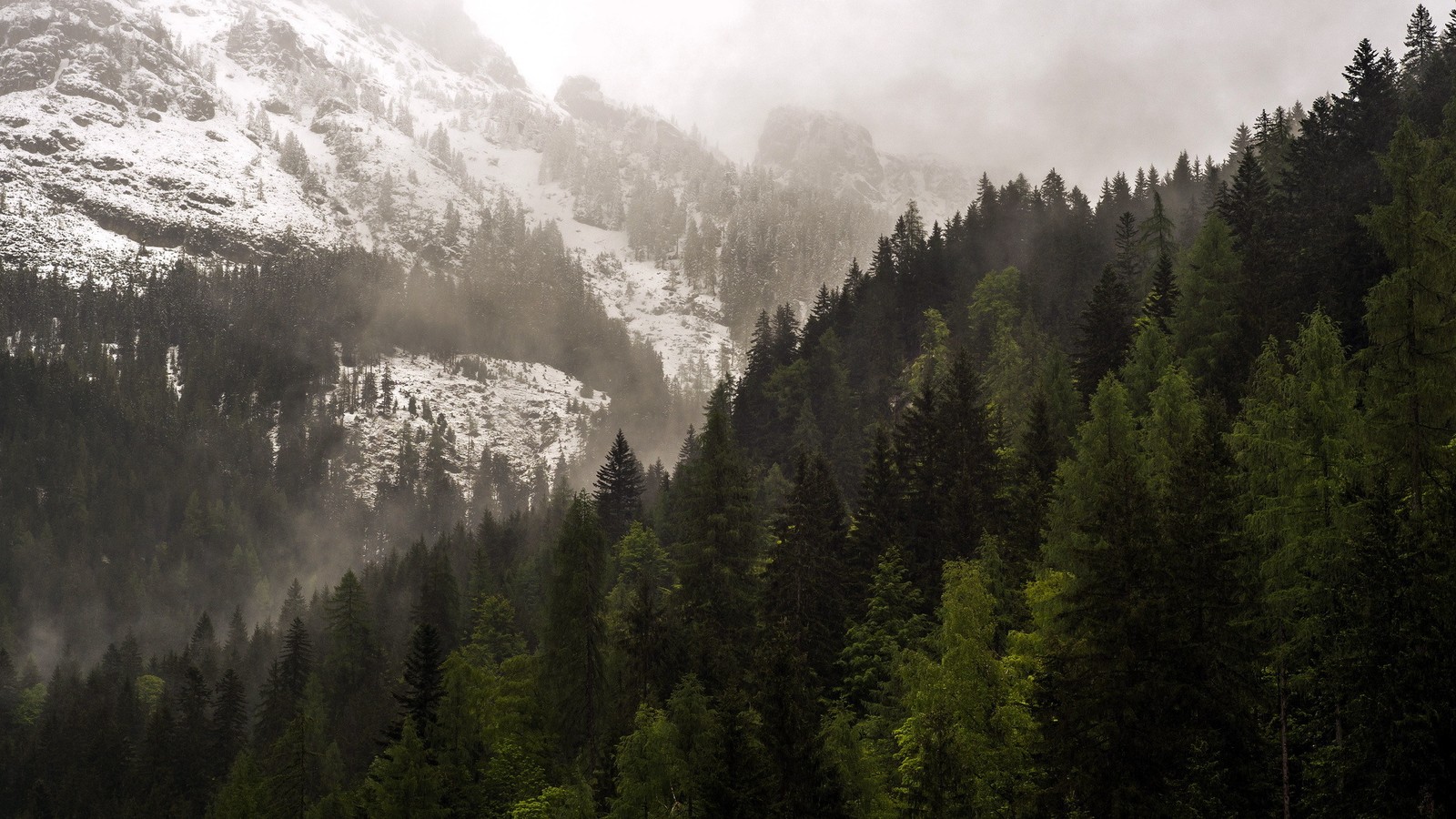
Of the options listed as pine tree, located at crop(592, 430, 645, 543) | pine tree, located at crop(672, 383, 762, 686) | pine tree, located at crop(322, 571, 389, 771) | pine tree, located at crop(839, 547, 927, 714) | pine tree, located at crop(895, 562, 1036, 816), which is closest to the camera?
pine tree, located at crop(895, 562, 1036, 816)

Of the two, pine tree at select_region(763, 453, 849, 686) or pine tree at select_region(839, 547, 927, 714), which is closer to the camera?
pine tree at select_region(839, 547, 927, 714)

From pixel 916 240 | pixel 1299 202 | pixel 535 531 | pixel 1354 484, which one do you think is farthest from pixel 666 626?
pixel 535 531

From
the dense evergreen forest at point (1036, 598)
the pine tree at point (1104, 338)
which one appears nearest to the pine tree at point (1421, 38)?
the dense evergreen forest at point (1036, 598)

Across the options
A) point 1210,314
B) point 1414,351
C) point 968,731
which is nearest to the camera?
point 1414,351

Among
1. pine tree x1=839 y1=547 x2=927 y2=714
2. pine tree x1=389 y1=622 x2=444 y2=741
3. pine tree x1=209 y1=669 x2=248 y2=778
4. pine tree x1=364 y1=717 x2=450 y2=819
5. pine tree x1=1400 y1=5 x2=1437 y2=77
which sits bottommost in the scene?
pine tree x1=209 y1=669 x2=248 y2=778

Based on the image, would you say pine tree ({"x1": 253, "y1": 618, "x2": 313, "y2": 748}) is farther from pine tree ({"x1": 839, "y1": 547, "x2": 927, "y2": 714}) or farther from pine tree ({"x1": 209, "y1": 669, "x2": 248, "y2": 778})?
pine tree ({"x1": 839, "y1": 547, "x2": 927, "y2": 714})

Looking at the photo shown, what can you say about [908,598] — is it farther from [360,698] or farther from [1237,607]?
[360,698]

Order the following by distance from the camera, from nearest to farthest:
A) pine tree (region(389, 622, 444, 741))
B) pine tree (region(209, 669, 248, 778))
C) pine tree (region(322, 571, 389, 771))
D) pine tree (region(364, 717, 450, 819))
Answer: pine tree (region(364, 717, 450, 819)) < pine tree (region(389, 622, 444, 741)) < pine tree (region(322, 571, 389, 771)) < pine tree (region(209, 669, 248, 778))

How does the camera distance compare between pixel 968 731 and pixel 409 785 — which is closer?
pixel 968 731

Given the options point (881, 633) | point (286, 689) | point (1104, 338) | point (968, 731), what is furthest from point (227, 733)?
point (968, 731)

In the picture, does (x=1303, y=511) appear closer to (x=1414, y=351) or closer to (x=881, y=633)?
(x=1414, y=351)

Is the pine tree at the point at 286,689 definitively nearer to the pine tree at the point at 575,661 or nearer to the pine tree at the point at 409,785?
the pine tree at the point at 575,661

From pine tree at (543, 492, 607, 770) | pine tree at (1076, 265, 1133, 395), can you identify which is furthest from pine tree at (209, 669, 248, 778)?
pine tree at (1076, 265, 1133, 395)

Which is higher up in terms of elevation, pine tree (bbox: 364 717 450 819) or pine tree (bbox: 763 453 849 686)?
pine tree (bbox: 763 453 849 686)
